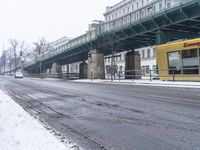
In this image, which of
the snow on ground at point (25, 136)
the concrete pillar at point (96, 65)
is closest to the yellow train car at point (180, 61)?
the snow on ground at point (25, 136)

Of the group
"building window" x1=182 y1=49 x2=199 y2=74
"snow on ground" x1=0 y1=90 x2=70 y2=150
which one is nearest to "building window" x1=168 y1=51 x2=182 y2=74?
"building window" x1=182 y1=49 x2=199 y2=74

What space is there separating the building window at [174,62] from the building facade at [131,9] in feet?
18.4

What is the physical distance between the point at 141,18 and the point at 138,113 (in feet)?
99.2

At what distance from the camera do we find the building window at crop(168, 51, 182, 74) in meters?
31.0

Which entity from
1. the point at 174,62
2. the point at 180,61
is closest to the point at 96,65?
the point at 174,62

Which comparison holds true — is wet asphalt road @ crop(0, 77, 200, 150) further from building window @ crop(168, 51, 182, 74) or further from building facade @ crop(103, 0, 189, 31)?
building facade @ crop(103, 0, 189, 31)

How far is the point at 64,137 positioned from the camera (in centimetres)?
742

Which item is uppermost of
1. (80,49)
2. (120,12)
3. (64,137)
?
(120,12)

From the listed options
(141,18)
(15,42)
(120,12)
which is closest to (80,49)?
(141,18)

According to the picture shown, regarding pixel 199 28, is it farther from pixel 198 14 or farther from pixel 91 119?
pixel 91 119

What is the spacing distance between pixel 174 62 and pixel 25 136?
25835mm

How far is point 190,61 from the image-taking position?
29.6 m

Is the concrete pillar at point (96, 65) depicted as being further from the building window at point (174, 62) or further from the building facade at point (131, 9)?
the building window at point (174, 62)

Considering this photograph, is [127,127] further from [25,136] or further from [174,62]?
[174,62]
